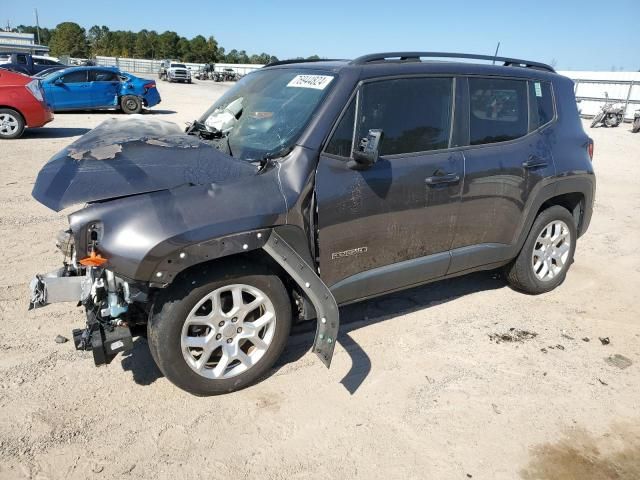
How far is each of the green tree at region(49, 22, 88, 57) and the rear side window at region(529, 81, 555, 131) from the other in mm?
86992

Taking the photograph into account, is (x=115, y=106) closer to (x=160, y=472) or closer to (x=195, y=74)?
(x=160, y=472)

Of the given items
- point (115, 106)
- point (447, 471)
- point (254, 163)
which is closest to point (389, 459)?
point (447, 471)

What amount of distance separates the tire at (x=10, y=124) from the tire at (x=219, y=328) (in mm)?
10730

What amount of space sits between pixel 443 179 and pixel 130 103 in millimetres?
16274

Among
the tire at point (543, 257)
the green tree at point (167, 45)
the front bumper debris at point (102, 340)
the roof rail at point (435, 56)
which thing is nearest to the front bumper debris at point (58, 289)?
the front bumper debris at point (102, 340)

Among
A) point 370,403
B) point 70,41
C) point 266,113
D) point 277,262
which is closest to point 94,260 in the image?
point 277,262

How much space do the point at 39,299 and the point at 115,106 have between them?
53.8 feet

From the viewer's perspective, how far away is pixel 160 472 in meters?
2.54

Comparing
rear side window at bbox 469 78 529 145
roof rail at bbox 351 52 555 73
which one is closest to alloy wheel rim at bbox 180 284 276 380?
roof rail at bbox 351 52 555 73

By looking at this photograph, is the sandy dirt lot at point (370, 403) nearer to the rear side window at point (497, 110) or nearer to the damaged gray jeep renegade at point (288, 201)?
the damaged gray jeep renegade at point (288, 201)

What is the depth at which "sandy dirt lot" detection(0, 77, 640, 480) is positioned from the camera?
8.69ft

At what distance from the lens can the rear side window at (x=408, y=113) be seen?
3336 mm

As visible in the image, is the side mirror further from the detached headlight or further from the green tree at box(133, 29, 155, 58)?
the green tree at box(133, 29, 155, 58)

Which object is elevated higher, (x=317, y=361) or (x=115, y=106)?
(x=115, y=106)
